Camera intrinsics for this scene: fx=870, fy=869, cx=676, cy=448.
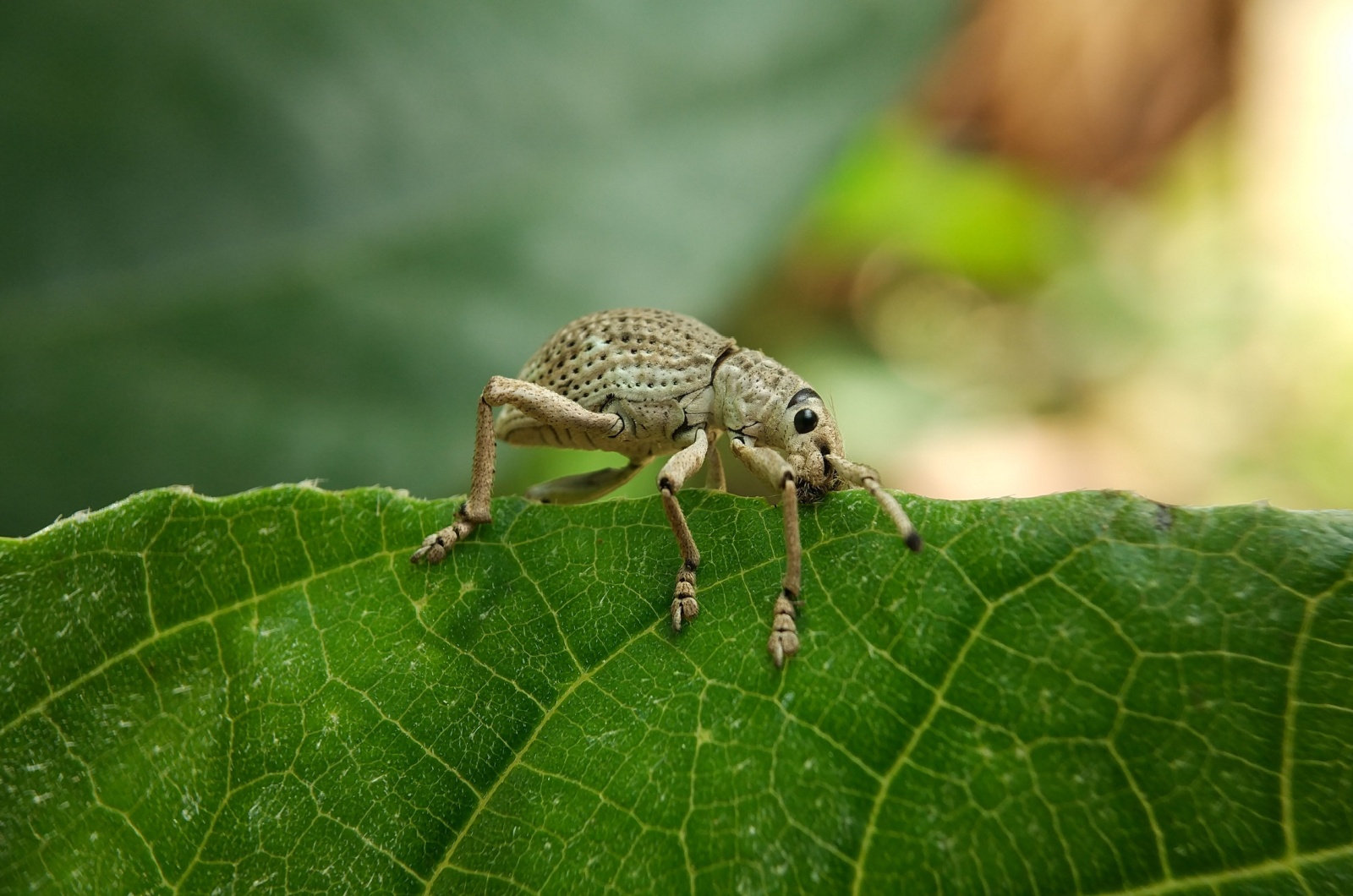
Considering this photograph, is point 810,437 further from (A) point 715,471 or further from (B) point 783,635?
(B) point 783,635

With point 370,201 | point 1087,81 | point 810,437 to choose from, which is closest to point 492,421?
point 810,437

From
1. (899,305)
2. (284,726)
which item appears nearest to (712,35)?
(284,726)

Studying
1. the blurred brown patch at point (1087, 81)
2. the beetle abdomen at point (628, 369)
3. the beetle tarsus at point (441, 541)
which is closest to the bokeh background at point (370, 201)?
the beetle abdomen at point (628, 369)

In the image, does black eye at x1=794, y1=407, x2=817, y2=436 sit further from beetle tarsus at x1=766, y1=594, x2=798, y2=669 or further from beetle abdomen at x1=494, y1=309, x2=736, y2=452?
beetle tarsus at x1=766, y1=594, x2=798, y2=669

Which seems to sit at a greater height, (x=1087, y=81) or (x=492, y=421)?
(x=1087, y=81)

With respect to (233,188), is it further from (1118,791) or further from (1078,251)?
(1078,251)

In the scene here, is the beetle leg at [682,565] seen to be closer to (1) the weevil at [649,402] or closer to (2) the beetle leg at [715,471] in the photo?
(1) the weevil at [649,402]

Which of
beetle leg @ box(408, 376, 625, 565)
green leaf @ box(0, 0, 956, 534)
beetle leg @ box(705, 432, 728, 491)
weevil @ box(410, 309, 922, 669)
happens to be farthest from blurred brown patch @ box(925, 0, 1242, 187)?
beetle leg @ box(408, 376, 625, 565)
